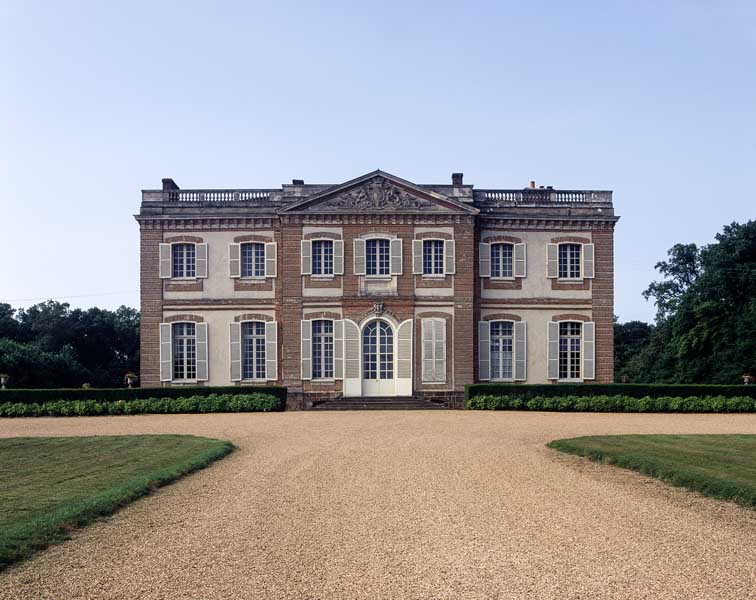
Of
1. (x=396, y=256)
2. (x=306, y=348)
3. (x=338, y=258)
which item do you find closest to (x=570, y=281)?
(x=396, y=256)

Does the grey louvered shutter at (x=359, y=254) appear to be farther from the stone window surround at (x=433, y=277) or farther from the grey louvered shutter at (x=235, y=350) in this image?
the grey louvered shutter at (x=235, y=350)

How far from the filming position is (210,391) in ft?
80.5

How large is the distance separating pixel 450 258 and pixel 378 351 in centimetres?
401

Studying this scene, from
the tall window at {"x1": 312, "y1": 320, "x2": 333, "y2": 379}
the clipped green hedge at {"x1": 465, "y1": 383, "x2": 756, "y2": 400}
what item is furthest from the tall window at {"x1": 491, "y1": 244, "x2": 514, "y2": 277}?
the tall window at {"x1": 312, "y1": 320, "x2": 333, "y2": 379}

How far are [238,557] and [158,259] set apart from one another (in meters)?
22.8

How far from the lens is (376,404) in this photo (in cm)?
2578

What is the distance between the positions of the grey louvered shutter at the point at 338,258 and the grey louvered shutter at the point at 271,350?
9.76 ft

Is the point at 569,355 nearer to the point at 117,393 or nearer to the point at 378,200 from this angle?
the point at 378,200

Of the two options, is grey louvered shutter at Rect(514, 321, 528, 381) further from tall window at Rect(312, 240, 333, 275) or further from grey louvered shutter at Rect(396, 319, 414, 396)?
tall window at Rect(312, 240, 333, 275)

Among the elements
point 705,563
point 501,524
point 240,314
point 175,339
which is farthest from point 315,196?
point 705,563

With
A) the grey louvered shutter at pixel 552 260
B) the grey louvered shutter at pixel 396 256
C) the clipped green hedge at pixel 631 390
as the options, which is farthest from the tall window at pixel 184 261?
the grey louvered shutter at pixel 552 260

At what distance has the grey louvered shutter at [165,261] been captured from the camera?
28141 mm

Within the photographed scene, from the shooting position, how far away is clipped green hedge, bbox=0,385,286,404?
79.2 ft

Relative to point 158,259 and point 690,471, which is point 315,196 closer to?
point 158,259
